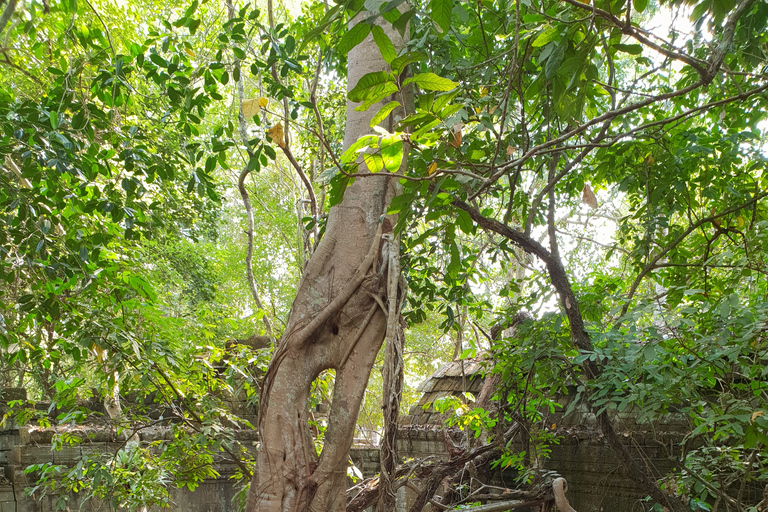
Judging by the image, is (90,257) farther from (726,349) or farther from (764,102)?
(764,102)

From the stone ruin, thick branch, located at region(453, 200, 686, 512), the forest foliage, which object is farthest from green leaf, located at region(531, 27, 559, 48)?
the stone ruin

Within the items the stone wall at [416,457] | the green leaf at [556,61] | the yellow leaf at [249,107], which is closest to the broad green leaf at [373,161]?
the green leaf at [556,61]

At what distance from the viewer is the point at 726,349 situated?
219 centimetres

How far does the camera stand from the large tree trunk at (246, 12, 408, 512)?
236cm

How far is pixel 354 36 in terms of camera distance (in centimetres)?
110

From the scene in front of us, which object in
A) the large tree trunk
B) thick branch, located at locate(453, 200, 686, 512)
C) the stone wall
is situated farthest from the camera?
the stone wall

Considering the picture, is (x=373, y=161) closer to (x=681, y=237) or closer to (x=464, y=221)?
(x=464, y=221)

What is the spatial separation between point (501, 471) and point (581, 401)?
89 cm

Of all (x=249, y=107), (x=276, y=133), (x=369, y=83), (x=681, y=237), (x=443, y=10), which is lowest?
(x=369, y=83)

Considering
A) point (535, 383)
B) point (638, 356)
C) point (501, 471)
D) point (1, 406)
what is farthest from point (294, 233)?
point (638, 356)

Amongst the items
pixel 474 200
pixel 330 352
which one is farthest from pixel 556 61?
pixel 330 352

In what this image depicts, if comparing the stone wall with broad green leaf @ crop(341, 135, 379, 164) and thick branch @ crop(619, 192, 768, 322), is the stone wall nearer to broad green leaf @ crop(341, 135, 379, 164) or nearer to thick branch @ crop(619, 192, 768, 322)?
thick branch @ crop(619, 192, 768, 322)

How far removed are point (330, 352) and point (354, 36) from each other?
169 cm

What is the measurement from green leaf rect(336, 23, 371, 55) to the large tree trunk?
1418 millimetres
